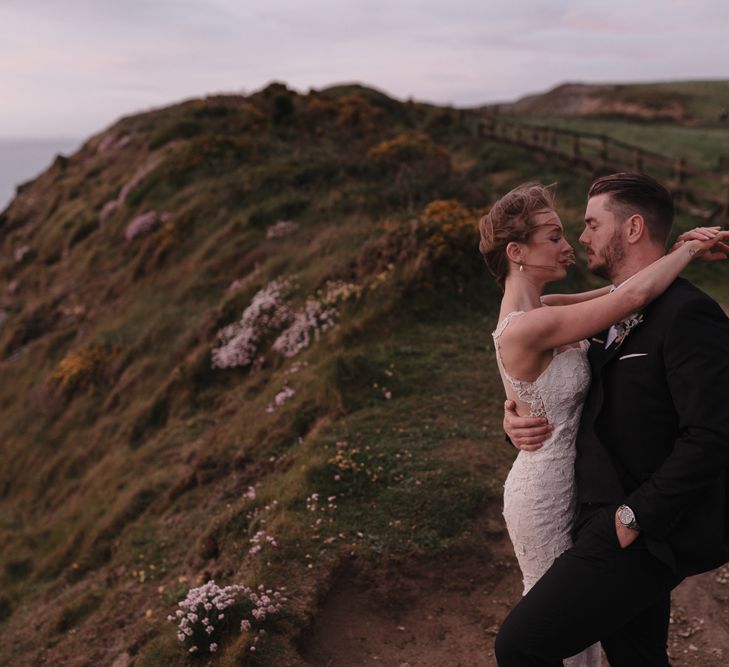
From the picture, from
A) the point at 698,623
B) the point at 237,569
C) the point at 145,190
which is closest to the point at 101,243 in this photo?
the point at 145,190

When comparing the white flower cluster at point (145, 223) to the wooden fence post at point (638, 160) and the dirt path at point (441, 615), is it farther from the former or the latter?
the dirt path at point (441, 615)

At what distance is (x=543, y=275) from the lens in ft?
11.3

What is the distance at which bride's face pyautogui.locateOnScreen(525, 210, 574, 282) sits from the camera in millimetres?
3346

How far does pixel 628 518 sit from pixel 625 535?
72 millimetres

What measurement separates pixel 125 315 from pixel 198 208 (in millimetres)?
4101

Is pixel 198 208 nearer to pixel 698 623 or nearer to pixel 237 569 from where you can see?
pixel 237 569

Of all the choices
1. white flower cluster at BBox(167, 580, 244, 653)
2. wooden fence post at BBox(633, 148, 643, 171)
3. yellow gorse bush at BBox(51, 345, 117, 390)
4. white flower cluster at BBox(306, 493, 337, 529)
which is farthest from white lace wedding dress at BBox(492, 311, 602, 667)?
wooden fence post at BBox(633, 148, 643, 171)

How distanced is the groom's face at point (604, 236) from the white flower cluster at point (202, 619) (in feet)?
11.8

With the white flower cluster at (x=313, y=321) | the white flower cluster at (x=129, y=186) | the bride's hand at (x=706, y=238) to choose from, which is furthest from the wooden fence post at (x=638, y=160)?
the bride's hand at (x=706, y=238)

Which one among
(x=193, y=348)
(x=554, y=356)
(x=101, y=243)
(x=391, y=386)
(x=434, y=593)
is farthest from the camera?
(x=101, y=243)

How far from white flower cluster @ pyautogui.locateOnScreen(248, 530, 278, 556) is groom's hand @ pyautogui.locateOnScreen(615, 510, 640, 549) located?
383 centimetres

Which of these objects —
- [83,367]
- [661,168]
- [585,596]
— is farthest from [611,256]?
[661,168]

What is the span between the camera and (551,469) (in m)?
3.31

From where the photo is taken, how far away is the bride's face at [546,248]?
335cm
